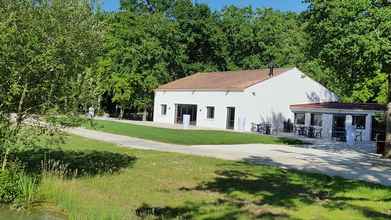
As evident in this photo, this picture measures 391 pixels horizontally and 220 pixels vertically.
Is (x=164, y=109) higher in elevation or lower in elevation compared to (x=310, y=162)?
higher

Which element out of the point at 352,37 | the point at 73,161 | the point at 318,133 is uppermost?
the point at 352,37

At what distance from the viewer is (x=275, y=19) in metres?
67.7

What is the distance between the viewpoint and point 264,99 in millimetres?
44750

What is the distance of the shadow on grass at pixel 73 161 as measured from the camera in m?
13.5

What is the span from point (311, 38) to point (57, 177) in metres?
17.9

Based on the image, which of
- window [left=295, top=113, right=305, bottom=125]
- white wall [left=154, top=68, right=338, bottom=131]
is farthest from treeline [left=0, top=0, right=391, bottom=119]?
window [left=295, top=113, right=305, bottom=125]

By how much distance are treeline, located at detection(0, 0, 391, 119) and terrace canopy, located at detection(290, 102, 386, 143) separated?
664 cm

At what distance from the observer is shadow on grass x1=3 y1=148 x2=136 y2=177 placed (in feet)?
44.1

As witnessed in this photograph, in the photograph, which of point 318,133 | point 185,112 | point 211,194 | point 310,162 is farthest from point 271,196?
point 185,112

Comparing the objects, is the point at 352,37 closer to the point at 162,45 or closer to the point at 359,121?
the point at 359,121

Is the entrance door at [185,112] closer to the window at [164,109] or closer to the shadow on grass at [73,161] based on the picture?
the window at [164,109]

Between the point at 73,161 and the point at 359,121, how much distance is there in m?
29.9

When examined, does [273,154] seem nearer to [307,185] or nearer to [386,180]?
[386,180]

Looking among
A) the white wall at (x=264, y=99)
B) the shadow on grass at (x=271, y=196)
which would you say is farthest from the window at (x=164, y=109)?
the shadow on grass at (x=271, y=196)
